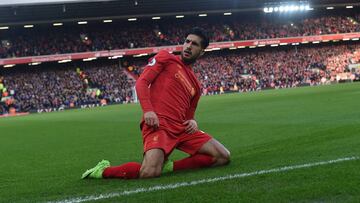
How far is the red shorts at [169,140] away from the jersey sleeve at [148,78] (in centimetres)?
31

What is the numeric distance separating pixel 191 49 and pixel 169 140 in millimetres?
1247

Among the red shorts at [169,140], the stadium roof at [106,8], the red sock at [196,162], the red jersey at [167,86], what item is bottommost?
the stadium roof at [106,8]

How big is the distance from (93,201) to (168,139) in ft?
5.66

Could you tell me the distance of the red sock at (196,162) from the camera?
665 cm

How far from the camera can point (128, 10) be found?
58938 mm

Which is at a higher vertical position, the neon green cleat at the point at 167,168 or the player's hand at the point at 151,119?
the player's hand at the point at 151,119

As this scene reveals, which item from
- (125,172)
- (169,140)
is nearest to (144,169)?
(125,172)

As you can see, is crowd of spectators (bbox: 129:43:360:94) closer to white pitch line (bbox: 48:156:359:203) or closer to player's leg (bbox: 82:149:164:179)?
player's leg (bbox: 82:149:164:179)

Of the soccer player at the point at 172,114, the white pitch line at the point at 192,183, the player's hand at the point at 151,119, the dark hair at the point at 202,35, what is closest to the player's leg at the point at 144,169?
the soccer player at the point at 172,114

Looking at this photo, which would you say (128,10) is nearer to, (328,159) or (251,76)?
(251,76)

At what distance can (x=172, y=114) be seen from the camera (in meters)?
6.59

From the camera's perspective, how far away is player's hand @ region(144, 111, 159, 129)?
20.4 feet

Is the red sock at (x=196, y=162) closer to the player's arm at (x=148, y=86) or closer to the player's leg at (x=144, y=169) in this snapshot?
the player's leg at (x=144, y=169)

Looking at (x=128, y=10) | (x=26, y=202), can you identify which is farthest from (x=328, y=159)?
Result: (x=128, y=10)
